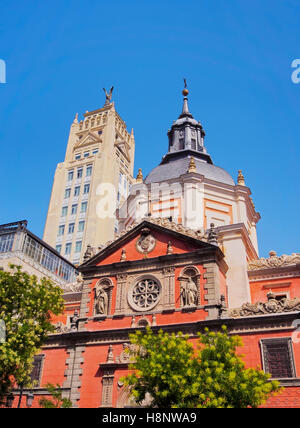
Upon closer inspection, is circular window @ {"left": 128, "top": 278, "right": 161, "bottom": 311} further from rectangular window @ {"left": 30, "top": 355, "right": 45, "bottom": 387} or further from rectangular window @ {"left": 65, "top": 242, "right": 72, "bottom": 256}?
rectangular window @ {"left": 65, "top": 242, "right": 72, "bottom": 256}

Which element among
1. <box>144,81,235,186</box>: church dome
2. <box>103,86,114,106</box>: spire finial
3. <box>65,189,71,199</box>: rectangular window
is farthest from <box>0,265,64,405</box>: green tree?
<box>103,86,114,106</box>: spire finial

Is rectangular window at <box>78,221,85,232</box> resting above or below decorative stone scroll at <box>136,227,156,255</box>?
above

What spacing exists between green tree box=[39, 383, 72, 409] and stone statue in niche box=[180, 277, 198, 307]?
905 cm

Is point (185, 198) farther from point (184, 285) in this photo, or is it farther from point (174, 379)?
point (174, 379)

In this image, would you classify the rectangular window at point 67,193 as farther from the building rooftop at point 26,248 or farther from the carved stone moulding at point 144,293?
the carved stone moulding at point 144,293

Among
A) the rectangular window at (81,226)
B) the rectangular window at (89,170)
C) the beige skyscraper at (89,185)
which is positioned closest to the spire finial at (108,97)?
the beige skyscraper at (89,185)

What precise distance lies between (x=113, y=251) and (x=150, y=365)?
1315 cm

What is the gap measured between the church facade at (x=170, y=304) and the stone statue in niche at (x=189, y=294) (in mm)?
65

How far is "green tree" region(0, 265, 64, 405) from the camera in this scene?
22.2m

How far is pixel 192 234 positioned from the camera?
29.4 meters

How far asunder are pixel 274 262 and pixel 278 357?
877cm

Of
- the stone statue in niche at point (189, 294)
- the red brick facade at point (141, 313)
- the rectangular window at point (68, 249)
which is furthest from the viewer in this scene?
the rectangular window at point (68, 249)

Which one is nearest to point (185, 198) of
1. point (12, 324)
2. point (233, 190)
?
point (233, 190)

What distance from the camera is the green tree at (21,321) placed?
874 inches
